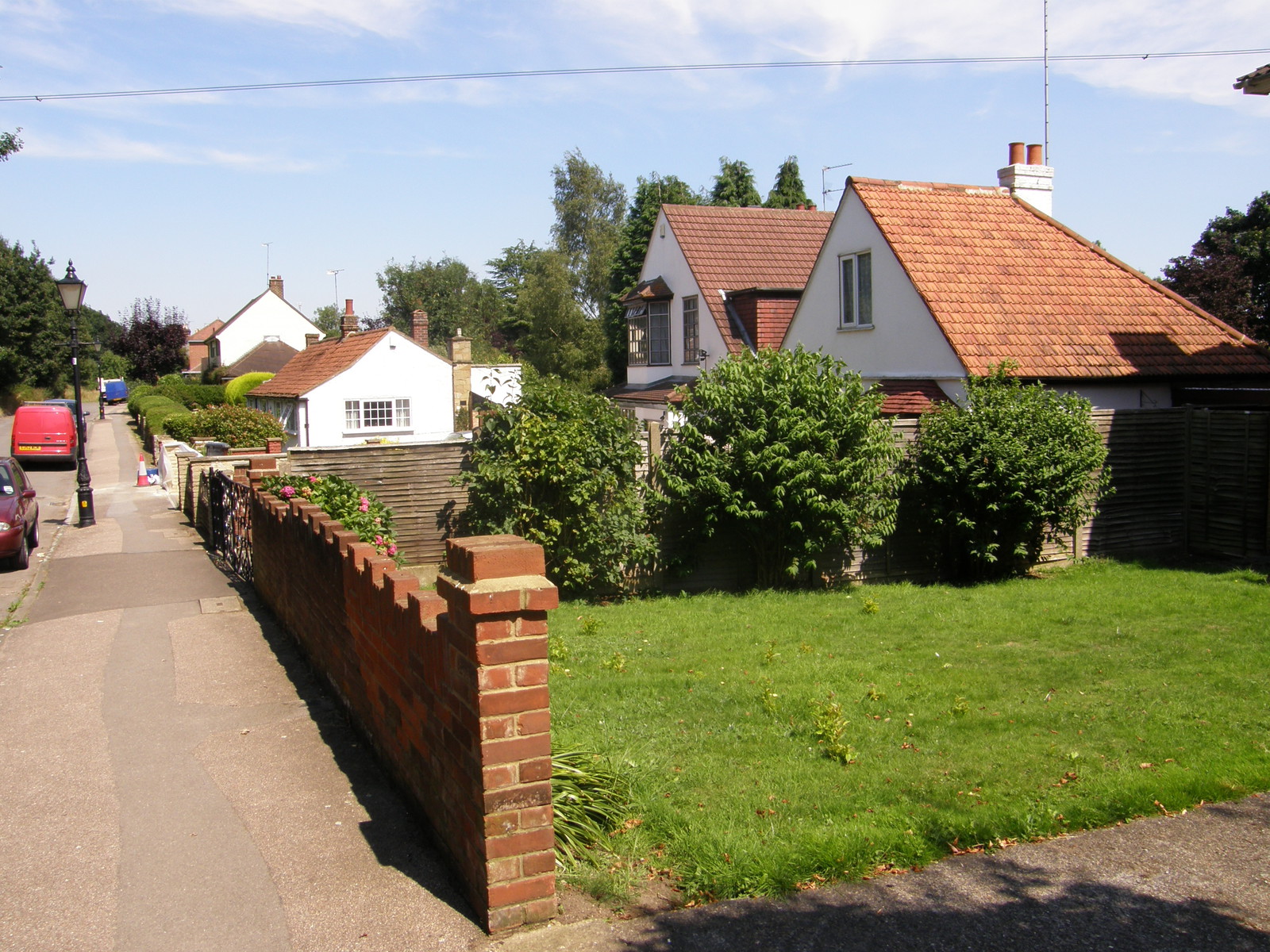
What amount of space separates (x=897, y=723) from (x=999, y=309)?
10.9 m

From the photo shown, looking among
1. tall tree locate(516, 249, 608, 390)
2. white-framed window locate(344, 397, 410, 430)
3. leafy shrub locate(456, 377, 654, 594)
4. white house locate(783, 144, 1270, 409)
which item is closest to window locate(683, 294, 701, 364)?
white house locate(783, 144, 1270, 409)

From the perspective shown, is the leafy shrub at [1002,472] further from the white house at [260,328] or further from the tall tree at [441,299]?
the tall tree at [441,299]

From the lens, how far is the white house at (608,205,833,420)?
24.7 metres

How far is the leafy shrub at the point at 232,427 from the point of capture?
87.5 ft

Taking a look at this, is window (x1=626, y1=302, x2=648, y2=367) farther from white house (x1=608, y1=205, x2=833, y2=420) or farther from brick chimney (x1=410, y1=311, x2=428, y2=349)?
brick chimney (x1=410, y1=311, x2=428, y2=349)

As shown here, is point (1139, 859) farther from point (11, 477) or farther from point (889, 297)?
point (11, 477)

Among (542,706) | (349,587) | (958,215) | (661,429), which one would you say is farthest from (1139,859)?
(958,215)

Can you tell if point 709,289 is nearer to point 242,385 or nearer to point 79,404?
point 79,404

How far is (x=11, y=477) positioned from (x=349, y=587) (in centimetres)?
1150

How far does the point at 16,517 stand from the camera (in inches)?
531

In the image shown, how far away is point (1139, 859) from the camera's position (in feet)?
14.9

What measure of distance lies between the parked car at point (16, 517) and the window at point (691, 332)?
16036 mm

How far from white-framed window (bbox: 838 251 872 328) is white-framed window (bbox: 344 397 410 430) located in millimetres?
21841

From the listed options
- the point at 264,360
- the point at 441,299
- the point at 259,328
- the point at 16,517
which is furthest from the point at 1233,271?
the point at 441,299
